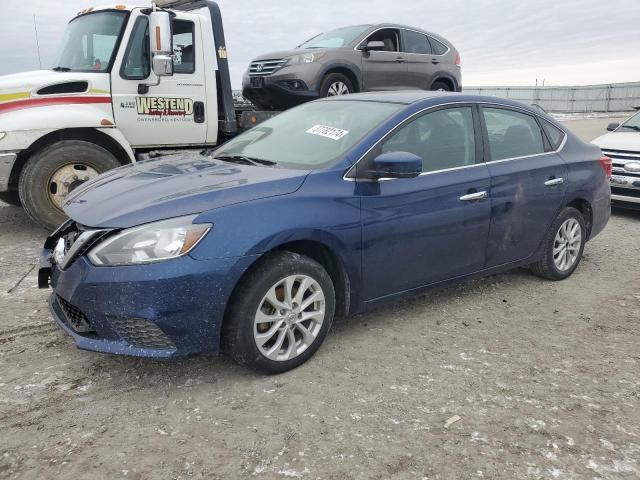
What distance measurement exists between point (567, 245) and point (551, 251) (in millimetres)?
247

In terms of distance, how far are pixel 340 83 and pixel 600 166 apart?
4.80 m

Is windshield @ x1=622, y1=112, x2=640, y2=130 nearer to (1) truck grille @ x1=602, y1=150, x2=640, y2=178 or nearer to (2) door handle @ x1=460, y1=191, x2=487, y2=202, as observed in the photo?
(1) truck grille @ x1=602, y1=150, x2=640, y2=178

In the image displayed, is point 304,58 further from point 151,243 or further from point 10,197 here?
point 151,243

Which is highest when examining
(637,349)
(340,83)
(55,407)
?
(340,83)

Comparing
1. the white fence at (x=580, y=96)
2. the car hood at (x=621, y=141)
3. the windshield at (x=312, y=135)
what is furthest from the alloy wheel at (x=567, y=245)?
the white fence at (x=580, y=96)

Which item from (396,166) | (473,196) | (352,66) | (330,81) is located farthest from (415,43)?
(396,166)

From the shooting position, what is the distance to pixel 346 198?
3385mm

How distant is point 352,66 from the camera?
9.08 m

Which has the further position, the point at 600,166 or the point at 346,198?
the point at 600,166

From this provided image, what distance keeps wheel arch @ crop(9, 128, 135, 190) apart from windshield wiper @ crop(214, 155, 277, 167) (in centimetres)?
265

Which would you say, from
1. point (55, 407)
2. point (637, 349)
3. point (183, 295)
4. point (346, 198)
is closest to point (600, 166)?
point (637, 349)

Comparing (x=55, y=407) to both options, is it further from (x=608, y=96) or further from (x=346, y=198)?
(x=608, y=96)

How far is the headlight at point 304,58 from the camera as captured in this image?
8594 millimetres

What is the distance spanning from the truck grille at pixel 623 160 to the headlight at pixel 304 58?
449 cm
